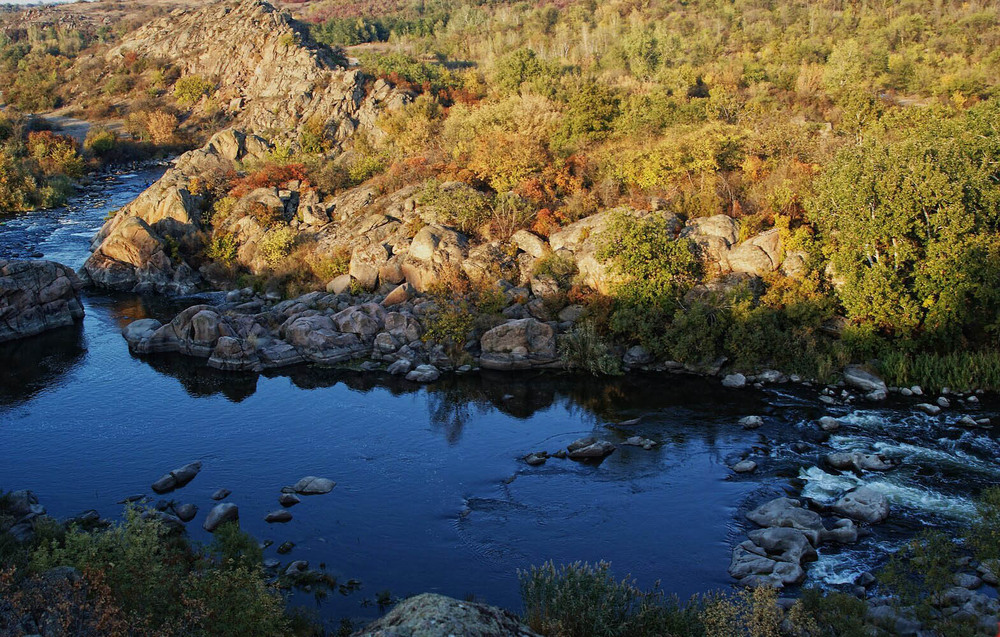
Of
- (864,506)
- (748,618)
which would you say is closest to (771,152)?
(864,506)

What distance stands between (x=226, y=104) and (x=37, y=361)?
145ft

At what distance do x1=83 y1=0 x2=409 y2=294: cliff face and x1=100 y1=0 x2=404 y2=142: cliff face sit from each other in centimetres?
11

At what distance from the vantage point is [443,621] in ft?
35.0

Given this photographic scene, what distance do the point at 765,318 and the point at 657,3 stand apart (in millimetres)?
69992

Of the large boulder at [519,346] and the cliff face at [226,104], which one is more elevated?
the cliff face at [226,104]

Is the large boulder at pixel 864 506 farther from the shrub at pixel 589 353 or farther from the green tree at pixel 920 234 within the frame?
the shrub at pixel 589 353

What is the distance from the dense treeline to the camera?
29969 mm

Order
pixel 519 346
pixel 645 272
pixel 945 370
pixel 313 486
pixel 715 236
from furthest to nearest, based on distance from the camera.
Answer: pixel 715 236
pixel 645 272
pixel 519 346
pixel 945 370
pixel 313 486

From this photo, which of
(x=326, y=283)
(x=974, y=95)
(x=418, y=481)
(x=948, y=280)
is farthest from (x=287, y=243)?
(x=974, y=95)

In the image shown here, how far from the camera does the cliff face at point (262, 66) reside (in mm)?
60438

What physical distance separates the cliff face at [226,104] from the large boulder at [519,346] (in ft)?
69.8

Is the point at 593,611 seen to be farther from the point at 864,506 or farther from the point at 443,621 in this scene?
the point at 864,506

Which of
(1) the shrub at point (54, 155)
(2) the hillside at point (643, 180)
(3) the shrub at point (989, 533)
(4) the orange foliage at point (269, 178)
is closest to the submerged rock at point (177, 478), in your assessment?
(2) the hillside at point (643, 180)

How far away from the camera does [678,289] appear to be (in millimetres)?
34062
